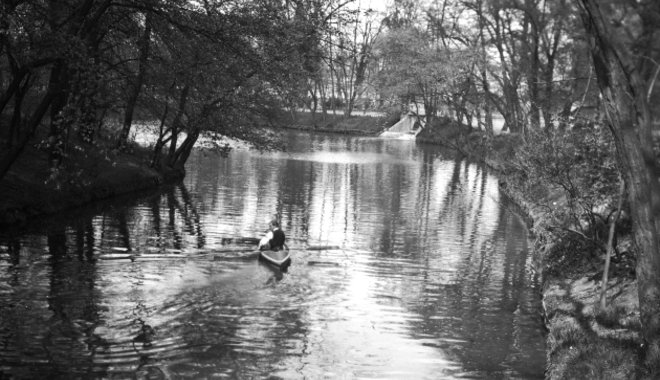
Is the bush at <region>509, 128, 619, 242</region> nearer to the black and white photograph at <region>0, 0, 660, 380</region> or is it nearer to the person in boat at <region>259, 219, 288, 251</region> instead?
the black and white photograph at <region>0, 0, 660, 380</region>

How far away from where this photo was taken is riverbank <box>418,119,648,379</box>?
12.2 m

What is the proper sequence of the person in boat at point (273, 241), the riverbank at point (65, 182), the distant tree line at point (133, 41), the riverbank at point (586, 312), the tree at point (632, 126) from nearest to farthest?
1. the tree at point (632, 126)
2. the riverbank at point (586, 312)
3. the distant tree line at point (133, 41)
4. the person in boat at point (273, 241)
5. the riverbank at point (65, 182)

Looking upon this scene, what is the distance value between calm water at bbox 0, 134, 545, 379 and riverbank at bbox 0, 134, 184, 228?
883 mm

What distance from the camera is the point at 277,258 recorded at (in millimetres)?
22125

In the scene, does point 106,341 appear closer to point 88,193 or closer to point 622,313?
point 622,313

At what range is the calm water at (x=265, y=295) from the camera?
560 inches

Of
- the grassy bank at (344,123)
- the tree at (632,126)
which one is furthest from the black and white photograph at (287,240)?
the grassy bank at (344,123)

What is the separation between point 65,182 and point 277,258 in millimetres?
11929

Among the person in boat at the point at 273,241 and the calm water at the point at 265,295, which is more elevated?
the person in boat at the point at 273,241

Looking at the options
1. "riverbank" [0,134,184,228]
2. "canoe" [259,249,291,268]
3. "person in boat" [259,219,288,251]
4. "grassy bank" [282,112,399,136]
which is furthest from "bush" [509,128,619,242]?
"grassy bank" [282,112,399,136]

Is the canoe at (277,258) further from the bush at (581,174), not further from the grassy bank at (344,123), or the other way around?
the grassy bank at (344,123)

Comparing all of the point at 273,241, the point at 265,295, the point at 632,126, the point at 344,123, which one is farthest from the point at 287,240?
the point at 344,123

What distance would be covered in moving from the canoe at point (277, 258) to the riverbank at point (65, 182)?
5.33 m

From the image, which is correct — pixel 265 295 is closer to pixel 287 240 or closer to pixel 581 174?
pixel 287 240
